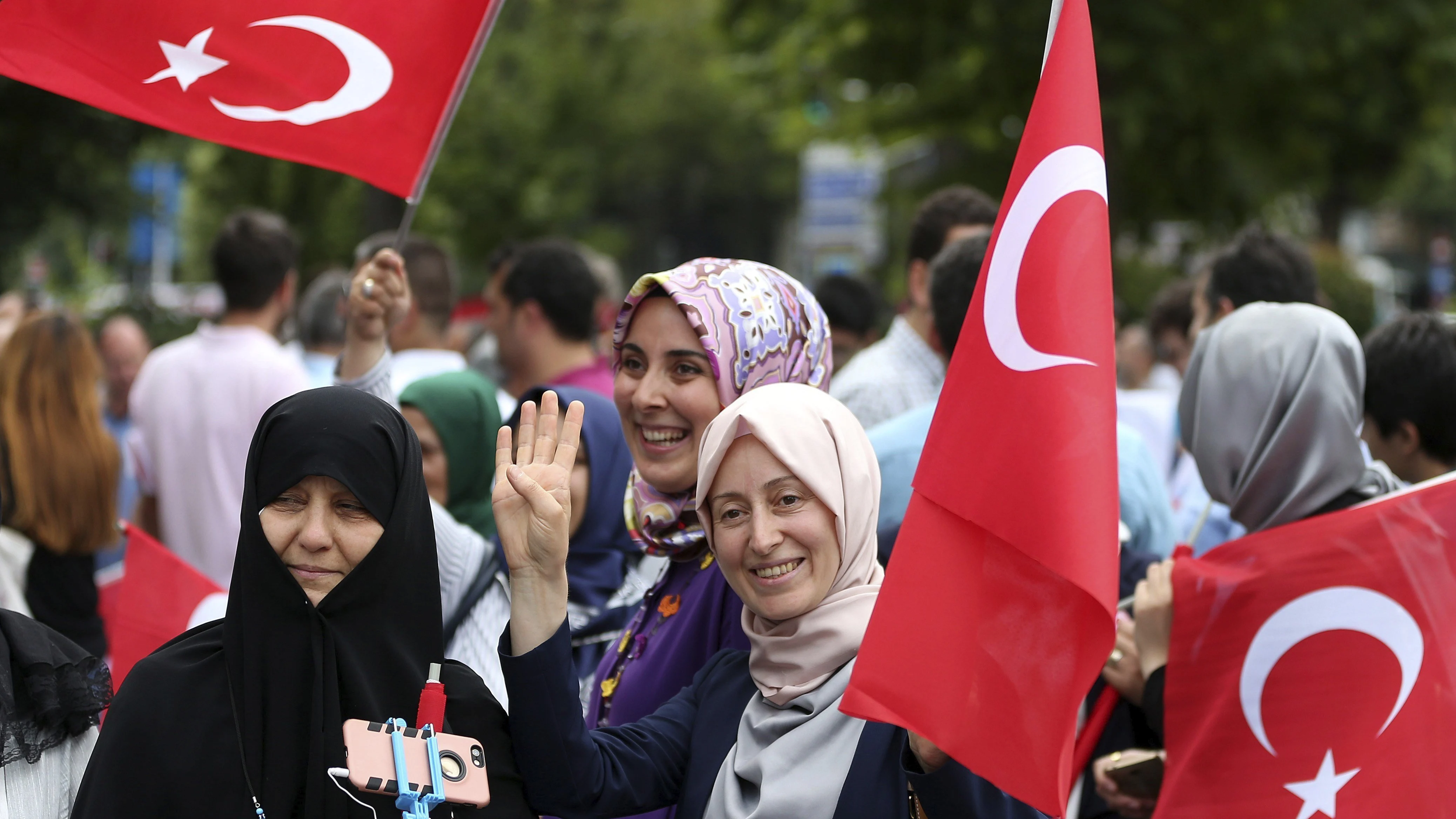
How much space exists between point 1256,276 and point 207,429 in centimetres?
358

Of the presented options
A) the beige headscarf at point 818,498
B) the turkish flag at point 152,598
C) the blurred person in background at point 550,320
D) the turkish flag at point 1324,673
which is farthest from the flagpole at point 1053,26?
the blurred person in background at point 550,320

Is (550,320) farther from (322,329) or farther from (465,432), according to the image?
(322,329)

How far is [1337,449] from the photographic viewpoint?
126 inches

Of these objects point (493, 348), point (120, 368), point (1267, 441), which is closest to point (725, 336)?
point (1267, 441)

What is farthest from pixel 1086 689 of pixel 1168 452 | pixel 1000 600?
pixel 1168 452

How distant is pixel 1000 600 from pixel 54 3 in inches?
93.3

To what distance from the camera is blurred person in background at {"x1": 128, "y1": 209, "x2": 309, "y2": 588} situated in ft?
17.2

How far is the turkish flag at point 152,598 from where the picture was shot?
394 cm

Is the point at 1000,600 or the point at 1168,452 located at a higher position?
the point at 1000,600

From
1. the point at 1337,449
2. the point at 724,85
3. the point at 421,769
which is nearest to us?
the point at 421,769

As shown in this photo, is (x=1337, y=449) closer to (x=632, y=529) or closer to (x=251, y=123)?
(x=632, y=529)

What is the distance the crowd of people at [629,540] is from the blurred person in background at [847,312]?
7.26 ft

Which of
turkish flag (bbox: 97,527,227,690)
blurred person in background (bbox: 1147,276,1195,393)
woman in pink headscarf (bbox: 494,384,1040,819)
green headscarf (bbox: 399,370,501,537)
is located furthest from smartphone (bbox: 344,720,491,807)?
blurred person in background (bbox: 1147,276,1195,393)

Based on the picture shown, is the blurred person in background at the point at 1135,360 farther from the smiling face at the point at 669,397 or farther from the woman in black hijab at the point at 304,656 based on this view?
the woman in black hijab at the point at 304,656
